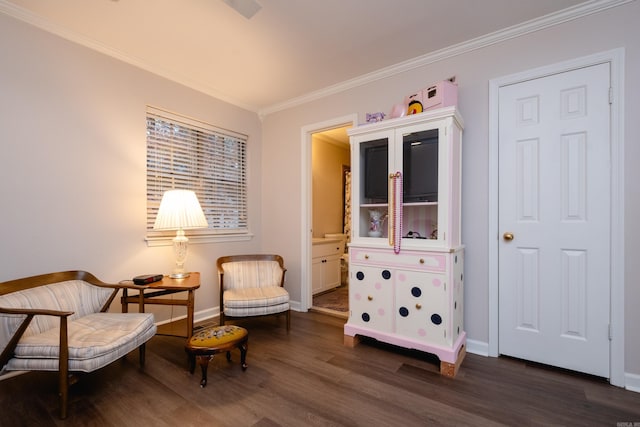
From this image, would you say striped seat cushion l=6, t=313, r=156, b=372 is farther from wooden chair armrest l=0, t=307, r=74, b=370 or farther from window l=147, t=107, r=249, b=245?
window l=147, t=107, r=249, b=245

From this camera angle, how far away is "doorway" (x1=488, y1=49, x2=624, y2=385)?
6.38 ft

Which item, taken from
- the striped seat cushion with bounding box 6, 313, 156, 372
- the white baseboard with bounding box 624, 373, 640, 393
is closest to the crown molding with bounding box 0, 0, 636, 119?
the striped seat cushion with bounding box 6, 313, 156, 372

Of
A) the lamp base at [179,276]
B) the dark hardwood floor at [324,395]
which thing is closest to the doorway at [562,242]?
the dark hardwood floor at [324,395]

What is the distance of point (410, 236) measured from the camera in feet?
7.95

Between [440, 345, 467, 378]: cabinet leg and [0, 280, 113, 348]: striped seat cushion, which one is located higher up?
[0, 280, 113, 348]: striped seat cushion

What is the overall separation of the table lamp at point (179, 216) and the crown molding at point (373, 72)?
51.6 inches

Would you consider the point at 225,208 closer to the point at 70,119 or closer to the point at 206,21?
the point at 70,119

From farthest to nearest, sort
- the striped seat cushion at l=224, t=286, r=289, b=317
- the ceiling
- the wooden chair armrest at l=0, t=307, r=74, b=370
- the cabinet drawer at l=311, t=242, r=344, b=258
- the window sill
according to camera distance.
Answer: the cabinet drawer at l=311, t=242, r=344, b=258
the window sill
the striped seat cushion at l=224, t=286, r=289, b=317
the ceiling
the wooden chair armrest at l=0, t=307, r=74, b=370

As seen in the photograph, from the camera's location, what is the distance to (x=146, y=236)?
9.23 ft

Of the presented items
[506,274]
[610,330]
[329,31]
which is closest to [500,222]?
[506,274]

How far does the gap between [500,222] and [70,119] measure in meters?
3.66

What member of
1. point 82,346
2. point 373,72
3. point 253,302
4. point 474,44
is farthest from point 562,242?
point 82,346

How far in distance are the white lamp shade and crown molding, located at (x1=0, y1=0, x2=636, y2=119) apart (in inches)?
52.3

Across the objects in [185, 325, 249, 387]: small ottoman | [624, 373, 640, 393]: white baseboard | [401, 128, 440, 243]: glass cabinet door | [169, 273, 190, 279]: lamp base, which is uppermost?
[401, 128, 440, 243]: glass cabinet door
